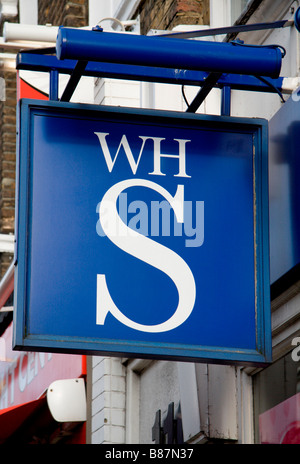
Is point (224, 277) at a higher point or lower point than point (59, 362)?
lower

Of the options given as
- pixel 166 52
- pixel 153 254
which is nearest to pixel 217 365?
pixel 153 254

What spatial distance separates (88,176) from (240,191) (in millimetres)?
716

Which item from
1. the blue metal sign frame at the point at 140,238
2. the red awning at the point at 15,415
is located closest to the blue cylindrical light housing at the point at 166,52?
the blue metal sign frame at the point at 140,238

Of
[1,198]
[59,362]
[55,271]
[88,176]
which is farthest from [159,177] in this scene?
[1,198]

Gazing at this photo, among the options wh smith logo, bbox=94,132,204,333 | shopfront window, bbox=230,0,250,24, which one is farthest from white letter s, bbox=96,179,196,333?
shopfront window, bbox=230,0,250,24

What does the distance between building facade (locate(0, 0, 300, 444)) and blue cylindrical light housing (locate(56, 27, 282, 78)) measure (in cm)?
61

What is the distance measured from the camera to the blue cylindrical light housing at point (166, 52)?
480 cm

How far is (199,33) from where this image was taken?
5602 mm

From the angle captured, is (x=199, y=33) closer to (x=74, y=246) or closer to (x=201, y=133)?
(x=201, y=133)

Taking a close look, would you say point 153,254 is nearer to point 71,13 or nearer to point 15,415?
point 15,415

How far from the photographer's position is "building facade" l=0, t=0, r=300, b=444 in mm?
5520

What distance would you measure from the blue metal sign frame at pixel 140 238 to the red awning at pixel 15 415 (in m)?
4.13

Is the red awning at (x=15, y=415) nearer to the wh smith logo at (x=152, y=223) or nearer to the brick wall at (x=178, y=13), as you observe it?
the brick wall at (x=178, y=13)

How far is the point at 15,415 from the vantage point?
8852 millimetres
